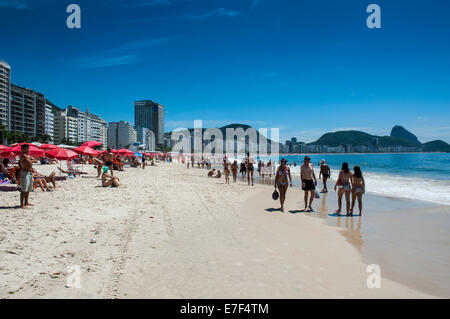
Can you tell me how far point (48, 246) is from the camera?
4484mm

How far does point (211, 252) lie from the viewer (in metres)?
4.60

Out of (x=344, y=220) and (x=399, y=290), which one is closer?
(x=399, y=290)

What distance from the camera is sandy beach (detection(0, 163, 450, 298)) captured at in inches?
131

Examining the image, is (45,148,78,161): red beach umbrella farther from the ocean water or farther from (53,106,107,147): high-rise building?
(53,106,107,147): high-rise building

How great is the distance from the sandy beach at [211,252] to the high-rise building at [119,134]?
173164 mm

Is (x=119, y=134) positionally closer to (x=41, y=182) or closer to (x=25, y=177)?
(x=41, y=182)

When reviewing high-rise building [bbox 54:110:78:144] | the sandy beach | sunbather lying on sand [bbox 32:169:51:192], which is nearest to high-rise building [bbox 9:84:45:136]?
high-rise building [bbox 54:110:78:144]

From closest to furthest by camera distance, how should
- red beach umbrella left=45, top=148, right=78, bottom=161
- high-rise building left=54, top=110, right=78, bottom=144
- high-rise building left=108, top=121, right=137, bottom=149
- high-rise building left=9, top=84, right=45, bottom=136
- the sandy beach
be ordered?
the sandy beach
red beach umbrella left=45, top=148, right=78, bottom=161
high-rise building left=9, top=84, right=45, bottom=136
high-rise building left=54, top=110, right=78, bottom=144
high-rise building left=108, top=121, right=137, bottom=149

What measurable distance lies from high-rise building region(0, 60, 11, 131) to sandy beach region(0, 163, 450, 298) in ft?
308
